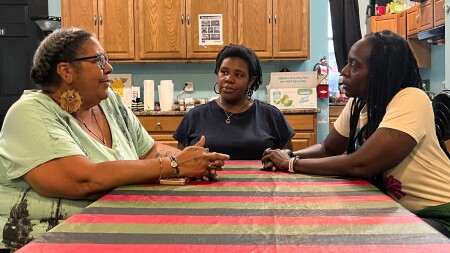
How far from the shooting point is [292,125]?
14.5ft

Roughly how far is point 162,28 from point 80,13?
83 cm

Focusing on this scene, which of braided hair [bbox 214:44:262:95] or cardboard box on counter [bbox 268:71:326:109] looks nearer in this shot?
braided hair [bbox 214:44:262:95]

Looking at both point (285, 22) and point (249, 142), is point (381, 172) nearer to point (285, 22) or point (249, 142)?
point (249, 142)

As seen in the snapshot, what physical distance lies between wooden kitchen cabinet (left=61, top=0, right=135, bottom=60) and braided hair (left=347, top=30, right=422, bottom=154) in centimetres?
332

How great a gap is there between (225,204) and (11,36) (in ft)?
17.1

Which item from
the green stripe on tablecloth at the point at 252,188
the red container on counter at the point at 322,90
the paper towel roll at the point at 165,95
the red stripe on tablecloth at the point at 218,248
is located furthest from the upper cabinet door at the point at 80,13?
the red stripe on tablecloth at the point at 218,248

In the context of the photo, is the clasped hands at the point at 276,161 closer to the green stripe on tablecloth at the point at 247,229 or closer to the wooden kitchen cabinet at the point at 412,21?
the green stripe on tablecloth at the point at 247,229

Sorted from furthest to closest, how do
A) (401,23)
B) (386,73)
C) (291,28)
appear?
(401,23) → (291,28) → (386,73)

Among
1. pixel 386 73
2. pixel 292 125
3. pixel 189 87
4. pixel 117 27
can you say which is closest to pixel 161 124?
pixel 189 87

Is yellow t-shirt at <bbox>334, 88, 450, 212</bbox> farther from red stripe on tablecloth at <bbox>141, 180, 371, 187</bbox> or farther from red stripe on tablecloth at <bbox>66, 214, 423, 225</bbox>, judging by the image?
red stripe on tablecloth at <bbox>66, 214, 423, 225</bbox>

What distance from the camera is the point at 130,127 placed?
6.98ft

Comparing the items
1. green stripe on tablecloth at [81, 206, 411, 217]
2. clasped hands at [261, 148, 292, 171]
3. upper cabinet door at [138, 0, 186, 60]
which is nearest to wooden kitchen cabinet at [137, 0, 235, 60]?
upper cabinet door at [138, 0, 186, 60]

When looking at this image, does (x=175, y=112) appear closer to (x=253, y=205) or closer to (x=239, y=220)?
(x=253, y=205)

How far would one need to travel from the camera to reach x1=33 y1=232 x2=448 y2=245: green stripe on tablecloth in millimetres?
954
